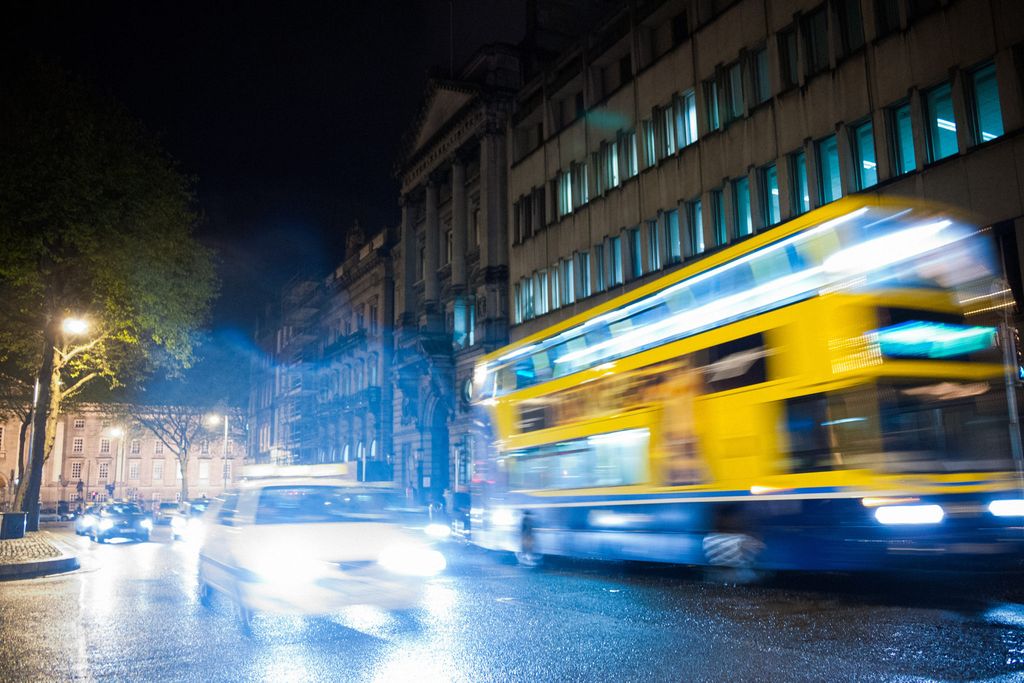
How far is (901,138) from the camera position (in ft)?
69.0

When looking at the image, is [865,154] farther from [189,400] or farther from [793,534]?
[189,400]

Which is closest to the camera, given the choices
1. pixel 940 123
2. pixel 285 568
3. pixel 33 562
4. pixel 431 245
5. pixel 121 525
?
pixel 285 568

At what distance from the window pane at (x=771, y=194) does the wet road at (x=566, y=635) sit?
13.8 m

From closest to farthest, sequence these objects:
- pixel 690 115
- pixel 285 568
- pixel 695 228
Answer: pixel 285 568 → pixel 695 228 → pixel 690 115

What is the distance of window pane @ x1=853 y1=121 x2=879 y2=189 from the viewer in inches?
856

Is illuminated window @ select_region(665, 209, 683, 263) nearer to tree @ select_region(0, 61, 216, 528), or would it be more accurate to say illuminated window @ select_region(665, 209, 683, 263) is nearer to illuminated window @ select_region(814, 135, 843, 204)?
illuminated window @ select_region(814, 135, 843, 204)

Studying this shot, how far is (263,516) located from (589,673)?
190 inches

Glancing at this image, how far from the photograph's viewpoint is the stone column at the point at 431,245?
45.7m

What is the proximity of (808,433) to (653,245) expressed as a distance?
19491mm

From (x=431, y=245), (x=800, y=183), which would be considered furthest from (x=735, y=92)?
(x=431, y=245)

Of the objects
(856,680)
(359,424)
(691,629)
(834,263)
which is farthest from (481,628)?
(359,424)

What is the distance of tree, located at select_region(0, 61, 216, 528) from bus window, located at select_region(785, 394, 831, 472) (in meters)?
26.9

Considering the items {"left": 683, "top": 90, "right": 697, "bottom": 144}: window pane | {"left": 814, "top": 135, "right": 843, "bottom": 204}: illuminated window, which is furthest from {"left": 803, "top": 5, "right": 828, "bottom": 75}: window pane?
{"left": 683, "top": 90, "right": 697, "bottom": 144}: window pane

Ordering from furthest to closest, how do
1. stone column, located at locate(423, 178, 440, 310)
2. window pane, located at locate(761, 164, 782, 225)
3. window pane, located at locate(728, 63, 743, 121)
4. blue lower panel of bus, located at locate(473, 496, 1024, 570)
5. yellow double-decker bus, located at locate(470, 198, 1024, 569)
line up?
1. stone column, located at locate(423, 178, 440, 310)
2. window pane, located at locate(728, 63, 743, 121)
3. window pane, located at locate(761, 164, 782, 225)
4. yellow double-decker bus, located at locate(470, 198, 1024, 569)
5. blue lower panel of bus, located at locate(473, 496, 1024, 570)
